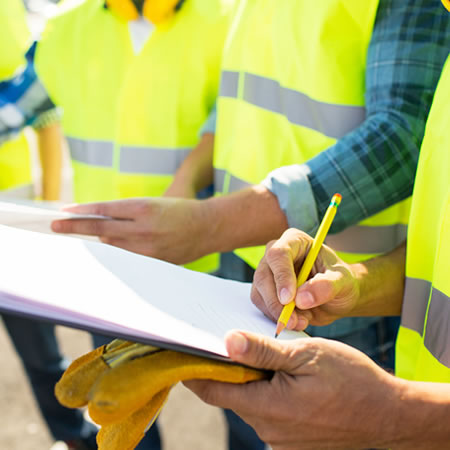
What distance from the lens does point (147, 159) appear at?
1745 millimetres

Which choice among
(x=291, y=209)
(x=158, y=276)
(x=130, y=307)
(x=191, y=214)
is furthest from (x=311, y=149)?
(x=130, y=307)

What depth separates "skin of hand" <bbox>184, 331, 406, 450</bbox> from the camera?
689mm

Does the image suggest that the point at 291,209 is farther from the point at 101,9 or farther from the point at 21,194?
the point at 21,194

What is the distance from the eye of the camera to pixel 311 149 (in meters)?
1.29

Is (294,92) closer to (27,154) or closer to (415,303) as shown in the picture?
(415,303)

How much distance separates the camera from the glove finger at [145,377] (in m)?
0.61

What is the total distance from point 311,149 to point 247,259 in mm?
360

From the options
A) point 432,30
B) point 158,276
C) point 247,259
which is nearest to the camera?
point 158,276

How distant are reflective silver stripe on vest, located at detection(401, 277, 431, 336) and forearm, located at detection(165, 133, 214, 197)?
739 mm

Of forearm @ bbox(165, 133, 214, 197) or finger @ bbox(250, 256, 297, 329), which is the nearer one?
finger @ bbox(250, 256, 297, 329)

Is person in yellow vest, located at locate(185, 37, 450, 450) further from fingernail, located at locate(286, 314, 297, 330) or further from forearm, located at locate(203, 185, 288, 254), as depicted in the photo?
forearm, located at locate(203, 185, 288, 254)

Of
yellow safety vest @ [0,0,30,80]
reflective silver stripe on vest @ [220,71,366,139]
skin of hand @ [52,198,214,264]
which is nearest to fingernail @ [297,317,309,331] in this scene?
skin of hand @ [52,198,214,264]

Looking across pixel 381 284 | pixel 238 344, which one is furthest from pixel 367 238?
pixel 238 344

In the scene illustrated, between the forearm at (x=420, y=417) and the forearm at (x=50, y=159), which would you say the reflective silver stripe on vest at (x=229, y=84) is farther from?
the forearm at (x=50, y=159)
